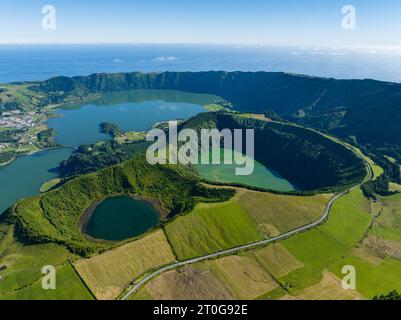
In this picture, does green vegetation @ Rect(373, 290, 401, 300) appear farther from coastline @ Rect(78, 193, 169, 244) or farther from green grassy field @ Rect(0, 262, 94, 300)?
coastline @ Rect(78, 193, 169, 244)

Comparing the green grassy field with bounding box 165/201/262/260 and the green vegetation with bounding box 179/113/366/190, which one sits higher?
the green vegetation with bounding box 179/113/366/190

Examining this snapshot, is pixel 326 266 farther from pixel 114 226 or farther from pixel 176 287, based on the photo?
pixel 114 226

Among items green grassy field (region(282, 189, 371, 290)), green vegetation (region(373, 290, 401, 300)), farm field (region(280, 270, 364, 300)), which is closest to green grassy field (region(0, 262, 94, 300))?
farm field (region(280, 270, 364, 300))

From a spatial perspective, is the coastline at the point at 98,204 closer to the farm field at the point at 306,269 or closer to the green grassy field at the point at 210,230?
the green grassy field at the point at 210,230

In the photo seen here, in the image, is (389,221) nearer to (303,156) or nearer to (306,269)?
(306,269)

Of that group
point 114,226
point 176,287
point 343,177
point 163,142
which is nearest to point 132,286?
point 176,287

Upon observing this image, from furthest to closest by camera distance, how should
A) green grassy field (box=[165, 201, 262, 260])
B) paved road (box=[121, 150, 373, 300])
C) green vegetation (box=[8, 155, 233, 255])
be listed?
green vegetation (box=[8, 155, 233, 255])
green grassy field (box=[165, 201, 262, 260])
paved road (box=[121, 150, 373, 300])
